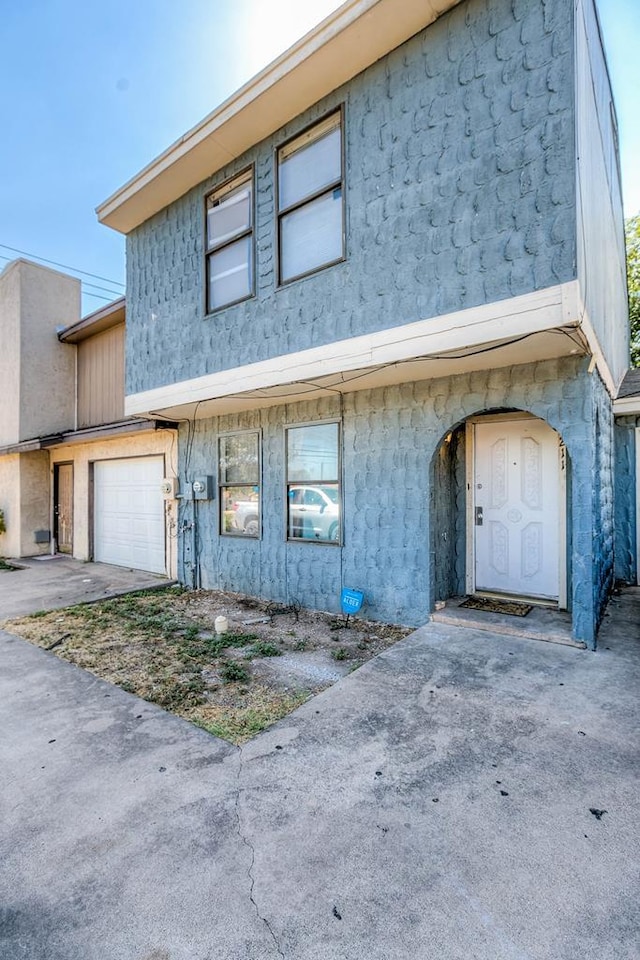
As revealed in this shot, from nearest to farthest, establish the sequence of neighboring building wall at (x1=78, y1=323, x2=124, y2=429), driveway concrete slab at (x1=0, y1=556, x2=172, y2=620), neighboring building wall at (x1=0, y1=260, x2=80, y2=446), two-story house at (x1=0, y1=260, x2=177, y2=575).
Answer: driveway concrete slab at (x1=0, y1=556, x2=172, y2=620), two-story house at (x1=0, y1=260, x2=177, y2=575), neighboring building wall at (x1=78, y1=323, x2=124, y2=429), neighboring building wall at (x1=0, y1=260, x2=80, y2=446)

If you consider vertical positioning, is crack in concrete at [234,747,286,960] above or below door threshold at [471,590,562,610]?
below

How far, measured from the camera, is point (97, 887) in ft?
6.14

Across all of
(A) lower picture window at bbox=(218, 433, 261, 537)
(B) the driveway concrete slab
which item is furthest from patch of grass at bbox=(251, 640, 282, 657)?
(B) the driveway concrete slab

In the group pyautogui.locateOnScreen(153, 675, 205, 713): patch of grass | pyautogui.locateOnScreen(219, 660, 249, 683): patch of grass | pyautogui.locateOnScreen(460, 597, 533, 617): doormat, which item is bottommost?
pyautogui.locateOnScreen(153, 675, 205, 713): patch of grass

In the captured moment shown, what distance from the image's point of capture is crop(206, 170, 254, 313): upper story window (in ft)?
19.5

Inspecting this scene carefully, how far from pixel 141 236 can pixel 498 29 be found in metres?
5.59

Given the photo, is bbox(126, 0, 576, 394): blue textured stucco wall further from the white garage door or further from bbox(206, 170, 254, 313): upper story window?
the white garage door

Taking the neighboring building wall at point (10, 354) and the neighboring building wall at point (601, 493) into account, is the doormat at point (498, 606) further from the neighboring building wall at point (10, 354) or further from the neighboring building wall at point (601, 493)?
the neighboring building wall at point (10, 354)

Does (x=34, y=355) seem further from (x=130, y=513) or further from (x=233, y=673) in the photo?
(x=233, y=673)

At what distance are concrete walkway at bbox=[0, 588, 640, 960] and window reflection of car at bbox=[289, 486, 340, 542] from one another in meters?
2.53

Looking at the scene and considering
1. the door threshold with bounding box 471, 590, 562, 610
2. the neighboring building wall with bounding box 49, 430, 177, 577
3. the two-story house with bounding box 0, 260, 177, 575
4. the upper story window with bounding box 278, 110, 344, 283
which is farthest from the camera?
the two-story house with bounding box 0, 260, 177, 575

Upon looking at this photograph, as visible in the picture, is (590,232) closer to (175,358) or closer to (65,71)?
(175,358)

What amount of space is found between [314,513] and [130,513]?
501 cm

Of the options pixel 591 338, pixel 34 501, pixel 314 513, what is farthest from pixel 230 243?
pixel 34 501
